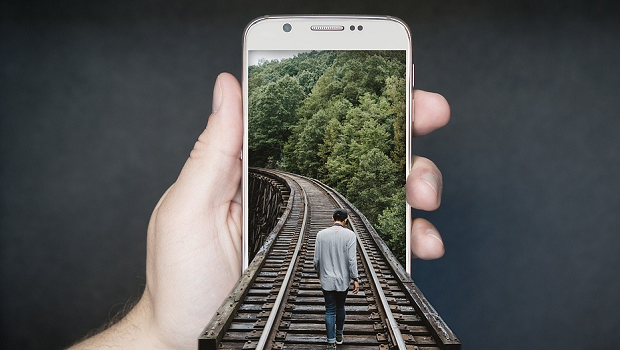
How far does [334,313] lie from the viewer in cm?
185

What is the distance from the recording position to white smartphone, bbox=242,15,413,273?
215cm

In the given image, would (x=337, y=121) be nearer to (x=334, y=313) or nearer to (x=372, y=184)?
(x=372, y=184)

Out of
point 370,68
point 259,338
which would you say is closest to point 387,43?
point 370,68

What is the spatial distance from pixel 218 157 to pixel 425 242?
1.09m

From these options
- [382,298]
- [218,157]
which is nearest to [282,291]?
[382,298]

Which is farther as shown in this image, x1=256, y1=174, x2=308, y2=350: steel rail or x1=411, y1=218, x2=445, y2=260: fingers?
x1=411, y1=218, x2=445, y2=260: fingers

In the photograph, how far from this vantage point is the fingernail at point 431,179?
7.35 ft

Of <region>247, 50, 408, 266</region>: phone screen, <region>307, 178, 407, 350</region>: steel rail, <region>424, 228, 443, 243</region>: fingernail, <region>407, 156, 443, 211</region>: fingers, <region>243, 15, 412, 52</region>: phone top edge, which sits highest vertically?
<region>243, 15, 412, 52</region>: phone top edge

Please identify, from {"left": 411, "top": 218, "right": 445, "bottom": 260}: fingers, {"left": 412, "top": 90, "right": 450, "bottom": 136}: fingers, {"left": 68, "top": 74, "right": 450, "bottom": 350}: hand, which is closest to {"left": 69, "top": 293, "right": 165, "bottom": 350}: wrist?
{"left": 68, "top": 74, "right": 450, "bottom": 350}: hand

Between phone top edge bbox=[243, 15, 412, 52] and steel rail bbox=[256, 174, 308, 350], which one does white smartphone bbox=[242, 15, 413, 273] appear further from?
steel rail bbox=[256, 174, 308, 350]

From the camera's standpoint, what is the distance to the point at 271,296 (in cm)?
224

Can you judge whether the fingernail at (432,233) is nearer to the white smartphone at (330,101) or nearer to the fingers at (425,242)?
the fingers at (425,242)

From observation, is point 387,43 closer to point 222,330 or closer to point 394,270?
point 394,270

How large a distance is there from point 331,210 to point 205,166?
2.31 ft
